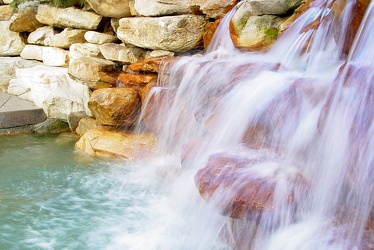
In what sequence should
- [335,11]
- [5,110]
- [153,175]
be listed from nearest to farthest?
[335,11], [153,175], [5,110]

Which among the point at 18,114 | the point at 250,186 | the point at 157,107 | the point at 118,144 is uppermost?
the point at 250,186

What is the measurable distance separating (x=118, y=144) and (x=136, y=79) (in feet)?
3.49

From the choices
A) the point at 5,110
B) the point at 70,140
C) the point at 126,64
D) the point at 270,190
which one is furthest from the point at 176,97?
the point at 5,110

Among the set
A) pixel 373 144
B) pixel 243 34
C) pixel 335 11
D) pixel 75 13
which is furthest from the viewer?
pixel 75 13

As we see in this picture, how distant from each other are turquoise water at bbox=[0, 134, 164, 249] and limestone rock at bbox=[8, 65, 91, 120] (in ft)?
4.20

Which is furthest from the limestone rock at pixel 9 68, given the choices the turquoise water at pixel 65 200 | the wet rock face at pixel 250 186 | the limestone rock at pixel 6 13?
the wet rock face at pixel 250 186

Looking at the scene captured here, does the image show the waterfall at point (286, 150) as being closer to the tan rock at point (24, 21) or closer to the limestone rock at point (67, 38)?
the limestone rock at point (67, 38)

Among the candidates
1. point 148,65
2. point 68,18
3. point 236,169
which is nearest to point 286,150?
point 236,169

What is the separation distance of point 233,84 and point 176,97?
126 centimetres

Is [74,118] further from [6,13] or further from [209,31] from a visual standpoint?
[6,13]

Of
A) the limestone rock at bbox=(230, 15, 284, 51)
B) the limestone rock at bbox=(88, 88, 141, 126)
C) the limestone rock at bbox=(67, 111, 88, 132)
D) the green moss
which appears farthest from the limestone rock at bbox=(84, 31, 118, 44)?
the green moss

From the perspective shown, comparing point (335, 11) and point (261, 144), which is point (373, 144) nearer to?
point (261, 144)

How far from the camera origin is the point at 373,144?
2.90m

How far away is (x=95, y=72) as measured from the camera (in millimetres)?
7238
